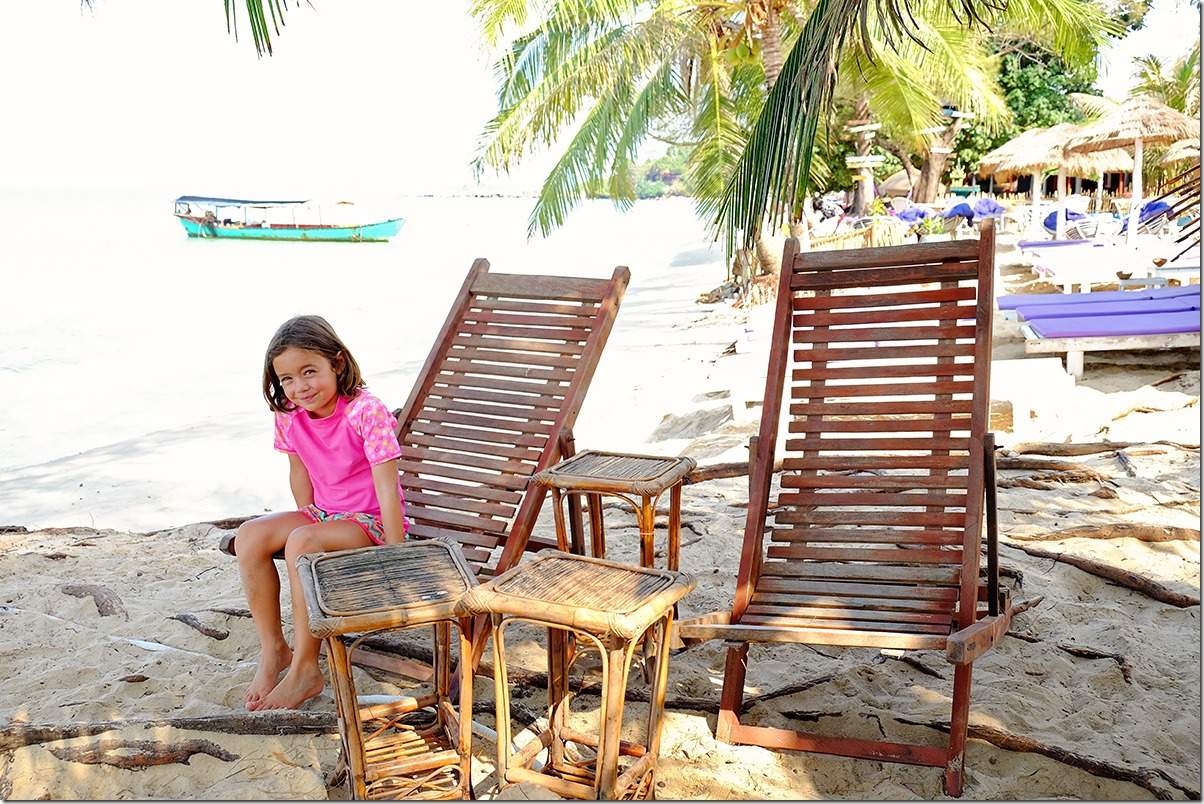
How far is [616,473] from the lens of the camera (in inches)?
119

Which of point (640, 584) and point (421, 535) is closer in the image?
point (640, 584)

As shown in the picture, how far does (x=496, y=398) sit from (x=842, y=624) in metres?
1.55

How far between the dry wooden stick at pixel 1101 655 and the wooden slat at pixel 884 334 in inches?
38.1

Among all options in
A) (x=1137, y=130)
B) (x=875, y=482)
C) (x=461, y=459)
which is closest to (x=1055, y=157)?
(x=1137, y=130)

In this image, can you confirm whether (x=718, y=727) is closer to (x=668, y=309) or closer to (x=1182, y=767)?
(x=1182, y=767)

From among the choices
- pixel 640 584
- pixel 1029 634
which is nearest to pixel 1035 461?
pixel 1029 634

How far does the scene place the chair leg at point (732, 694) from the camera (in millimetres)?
2676

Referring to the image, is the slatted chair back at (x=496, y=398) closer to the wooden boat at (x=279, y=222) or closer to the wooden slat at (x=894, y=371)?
the wooden slat at (x=894, y=371)

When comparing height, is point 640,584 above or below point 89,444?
above

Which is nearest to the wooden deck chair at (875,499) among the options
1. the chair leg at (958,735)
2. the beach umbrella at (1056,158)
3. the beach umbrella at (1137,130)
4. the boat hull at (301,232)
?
the chair leg at (958,735)

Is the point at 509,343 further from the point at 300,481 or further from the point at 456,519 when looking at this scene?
the point at 300,481

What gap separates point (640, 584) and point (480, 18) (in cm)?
1008

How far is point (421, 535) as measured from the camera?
3.37 meters

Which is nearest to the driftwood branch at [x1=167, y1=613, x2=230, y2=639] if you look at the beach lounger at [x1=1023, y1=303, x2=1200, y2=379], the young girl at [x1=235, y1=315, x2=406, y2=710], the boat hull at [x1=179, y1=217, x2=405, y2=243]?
the young girl at [x1=235, y1=315, x2=406, y2=710]
